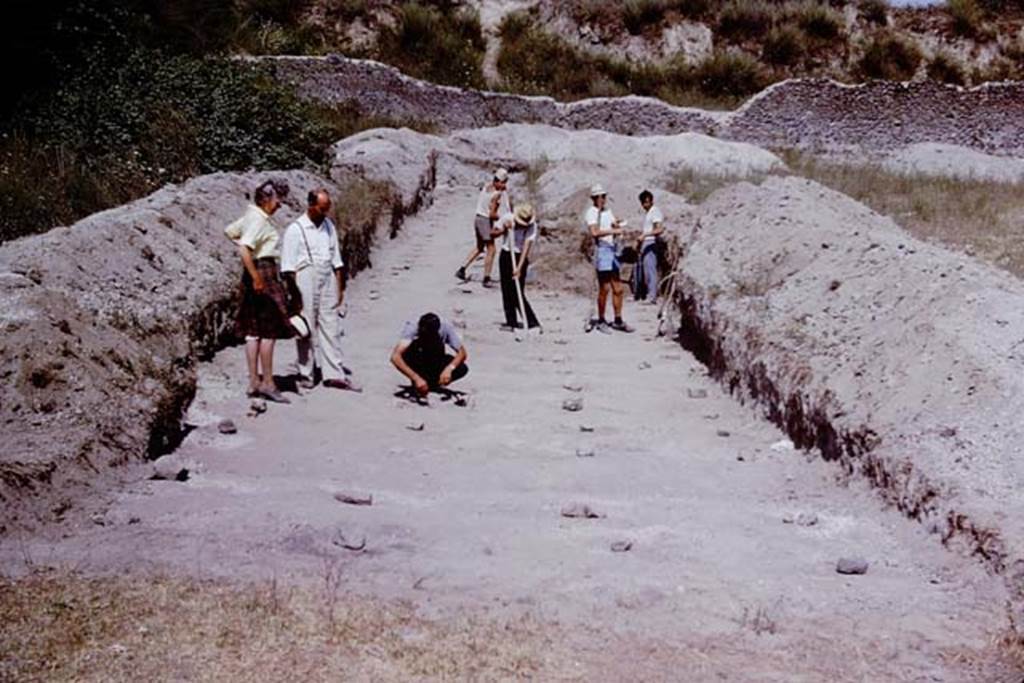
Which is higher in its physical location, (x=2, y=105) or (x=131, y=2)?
(x=131, y=2)

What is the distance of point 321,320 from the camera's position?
8.28m

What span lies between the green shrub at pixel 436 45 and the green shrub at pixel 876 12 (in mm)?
13352

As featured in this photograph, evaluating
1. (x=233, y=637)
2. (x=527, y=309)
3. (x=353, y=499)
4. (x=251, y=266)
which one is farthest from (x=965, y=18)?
(x=233, y=637)

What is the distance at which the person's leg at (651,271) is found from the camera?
1330cm

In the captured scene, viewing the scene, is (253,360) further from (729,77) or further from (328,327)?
(729,77)

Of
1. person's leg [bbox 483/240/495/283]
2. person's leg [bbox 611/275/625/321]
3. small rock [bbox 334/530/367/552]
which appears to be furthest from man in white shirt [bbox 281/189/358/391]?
person's leg [bbox 483/240/495/283]

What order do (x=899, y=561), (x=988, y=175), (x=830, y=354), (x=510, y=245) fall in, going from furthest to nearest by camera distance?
1. (x=988, y=175)
2. (x=510, y=245)
3. (x=830, y=354)
4. (x=899, y=561)

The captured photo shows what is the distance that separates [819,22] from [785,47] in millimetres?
1739

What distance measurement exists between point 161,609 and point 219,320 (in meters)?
5.22

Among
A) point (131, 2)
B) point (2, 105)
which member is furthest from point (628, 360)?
point (131, 2)

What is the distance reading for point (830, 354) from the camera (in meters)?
7.38

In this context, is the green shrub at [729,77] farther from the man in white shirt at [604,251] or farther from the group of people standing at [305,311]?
the group of people standing at [305,311]

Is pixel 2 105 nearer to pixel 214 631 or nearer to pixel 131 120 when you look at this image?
pixel 131 120

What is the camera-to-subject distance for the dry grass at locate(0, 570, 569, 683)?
3652 mm
